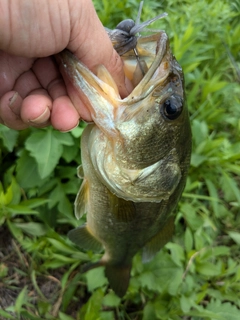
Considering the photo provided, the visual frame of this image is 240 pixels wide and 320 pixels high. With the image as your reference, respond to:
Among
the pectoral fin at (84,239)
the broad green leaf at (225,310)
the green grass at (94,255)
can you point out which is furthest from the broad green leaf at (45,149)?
the broad green leaf at (225,310)

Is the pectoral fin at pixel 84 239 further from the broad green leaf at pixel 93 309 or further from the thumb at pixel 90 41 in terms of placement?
the thumb at pixel 90 41

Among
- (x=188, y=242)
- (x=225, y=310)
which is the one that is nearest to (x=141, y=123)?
(x=188, y=242)

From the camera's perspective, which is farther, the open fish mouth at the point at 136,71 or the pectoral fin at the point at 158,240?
the pectoral fin at the point at 158,240

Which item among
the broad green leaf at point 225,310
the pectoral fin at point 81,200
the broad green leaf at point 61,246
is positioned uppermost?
the pectoral fin at point 81,200

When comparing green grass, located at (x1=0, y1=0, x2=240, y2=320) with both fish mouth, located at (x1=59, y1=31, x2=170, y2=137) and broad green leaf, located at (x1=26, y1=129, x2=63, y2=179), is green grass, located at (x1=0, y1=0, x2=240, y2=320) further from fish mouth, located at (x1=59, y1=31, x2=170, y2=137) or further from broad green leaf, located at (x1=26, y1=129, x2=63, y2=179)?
fish mouth, located at (x1=59, y1=31, x2=170, y2=137)

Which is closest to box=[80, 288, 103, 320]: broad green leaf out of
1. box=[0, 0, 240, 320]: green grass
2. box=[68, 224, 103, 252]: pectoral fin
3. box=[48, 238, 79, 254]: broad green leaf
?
box=[0, 0, 240, 320]: green grass
